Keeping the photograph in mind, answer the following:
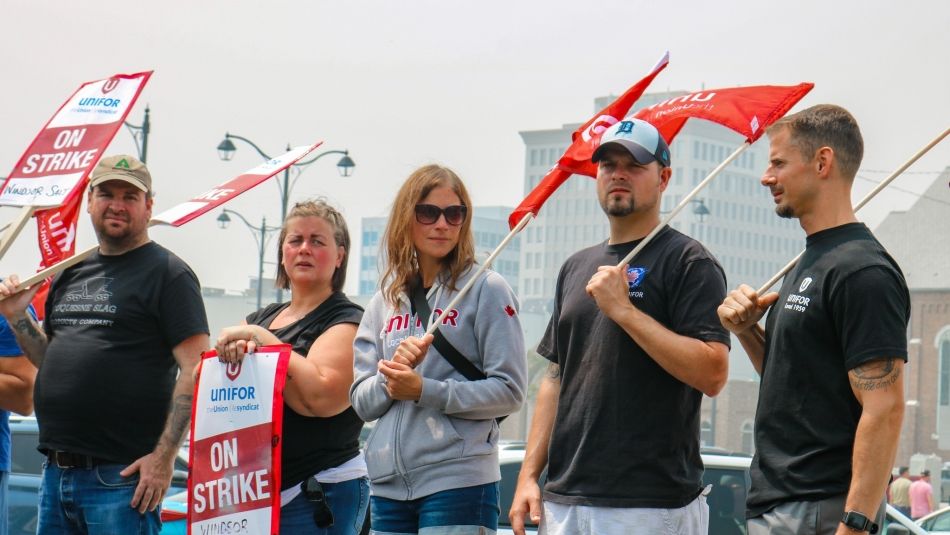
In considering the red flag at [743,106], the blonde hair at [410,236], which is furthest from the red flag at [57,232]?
the red flag at [743,106]

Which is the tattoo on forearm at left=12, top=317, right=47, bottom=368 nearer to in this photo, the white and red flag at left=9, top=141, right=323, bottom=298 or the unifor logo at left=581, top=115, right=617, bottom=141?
the white and red flag at left=9, top=141, right=323, bottom=298

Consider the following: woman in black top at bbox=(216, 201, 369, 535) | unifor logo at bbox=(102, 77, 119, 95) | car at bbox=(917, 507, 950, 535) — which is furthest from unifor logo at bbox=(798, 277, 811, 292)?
car at bbox=(917, 507, 950, 535)

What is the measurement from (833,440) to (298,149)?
10.5 feet

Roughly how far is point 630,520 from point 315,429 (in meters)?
1.62

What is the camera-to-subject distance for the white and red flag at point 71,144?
22.4 feet

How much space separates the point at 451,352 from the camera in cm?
499

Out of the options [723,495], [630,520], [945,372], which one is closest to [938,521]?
[723,495]

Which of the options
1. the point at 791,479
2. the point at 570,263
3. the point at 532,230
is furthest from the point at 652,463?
the point at 532,230

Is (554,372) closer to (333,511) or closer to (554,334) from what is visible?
(554,334)

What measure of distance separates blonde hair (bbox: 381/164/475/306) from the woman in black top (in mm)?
411

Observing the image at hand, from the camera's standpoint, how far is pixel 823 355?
400 centimetres

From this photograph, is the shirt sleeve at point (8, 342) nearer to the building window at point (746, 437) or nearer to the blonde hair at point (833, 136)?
the blonde hair at point (833, 136)

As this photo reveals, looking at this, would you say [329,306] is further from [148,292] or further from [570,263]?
[570,263]

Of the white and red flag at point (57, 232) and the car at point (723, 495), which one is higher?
the white and red flag at point (57, 232)
